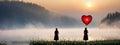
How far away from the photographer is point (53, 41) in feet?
112

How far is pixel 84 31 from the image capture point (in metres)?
34.3

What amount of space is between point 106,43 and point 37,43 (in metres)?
3.93

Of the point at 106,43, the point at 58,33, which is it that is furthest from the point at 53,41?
the point at 106,43

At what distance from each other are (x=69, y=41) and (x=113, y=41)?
8.55 feet

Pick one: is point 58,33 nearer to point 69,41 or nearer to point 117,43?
point 69,41

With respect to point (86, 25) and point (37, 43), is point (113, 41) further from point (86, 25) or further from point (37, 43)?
point (37, 43)

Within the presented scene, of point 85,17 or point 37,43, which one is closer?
point 37,43

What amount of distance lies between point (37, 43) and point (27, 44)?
141 cm

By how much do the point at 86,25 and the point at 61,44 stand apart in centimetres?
289

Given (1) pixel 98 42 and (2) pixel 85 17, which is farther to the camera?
(2) pixel 85 17

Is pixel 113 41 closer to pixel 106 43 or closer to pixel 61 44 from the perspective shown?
pixel 106 43

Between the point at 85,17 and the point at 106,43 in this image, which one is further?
the point at 85,17

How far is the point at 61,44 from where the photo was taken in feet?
110

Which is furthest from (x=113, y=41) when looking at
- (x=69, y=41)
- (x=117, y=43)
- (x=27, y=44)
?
(x=27, y=44)
